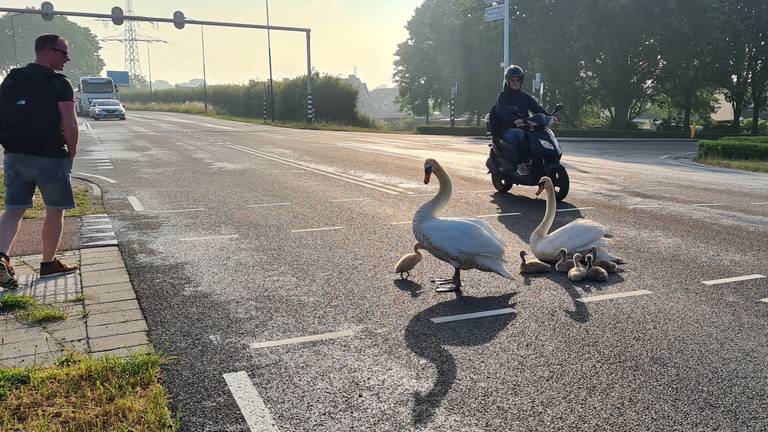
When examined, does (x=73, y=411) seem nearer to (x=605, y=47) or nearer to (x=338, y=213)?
(x=338, y=213)

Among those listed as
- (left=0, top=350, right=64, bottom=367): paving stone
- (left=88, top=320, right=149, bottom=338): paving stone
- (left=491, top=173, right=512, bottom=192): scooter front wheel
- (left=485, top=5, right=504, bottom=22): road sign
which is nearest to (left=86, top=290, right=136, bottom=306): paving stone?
(left=88, top=320, right=149, bottom=338): paving stone

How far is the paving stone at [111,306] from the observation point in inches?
175

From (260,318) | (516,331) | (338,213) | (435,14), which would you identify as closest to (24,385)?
(260,318)

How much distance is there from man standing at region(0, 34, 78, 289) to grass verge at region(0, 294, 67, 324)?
0.55 metres

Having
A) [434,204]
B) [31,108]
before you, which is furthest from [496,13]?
[31,108]

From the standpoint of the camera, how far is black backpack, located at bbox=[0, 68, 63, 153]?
16.8 feet

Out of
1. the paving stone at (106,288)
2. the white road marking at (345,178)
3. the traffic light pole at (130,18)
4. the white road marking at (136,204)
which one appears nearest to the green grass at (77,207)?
the white road marking at (136,204)

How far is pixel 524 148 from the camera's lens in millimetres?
10078

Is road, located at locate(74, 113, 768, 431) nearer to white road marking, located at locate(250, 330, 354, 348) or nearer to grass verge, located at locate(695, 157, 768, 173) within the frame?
white road marking, located at locate(250, 330, 354, 348)

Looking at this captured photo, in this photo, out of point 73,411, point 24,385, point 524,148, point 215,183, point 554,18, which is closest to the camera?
point 73,411

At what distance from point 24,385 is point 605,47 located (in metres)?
39.9

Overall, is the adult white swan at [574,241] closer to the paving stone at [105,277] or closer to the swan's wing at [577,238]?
the swan's wing at [577,238]

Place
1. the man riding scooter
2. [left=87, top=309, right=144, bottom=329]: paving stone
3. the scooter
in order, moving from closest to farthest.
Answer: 1. [left=87, top=309, right=144, bottom=329]: paving stone
2. the scooter
3. the man riding scooter

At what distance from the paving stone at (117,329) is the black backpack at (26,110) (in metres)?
2.01
